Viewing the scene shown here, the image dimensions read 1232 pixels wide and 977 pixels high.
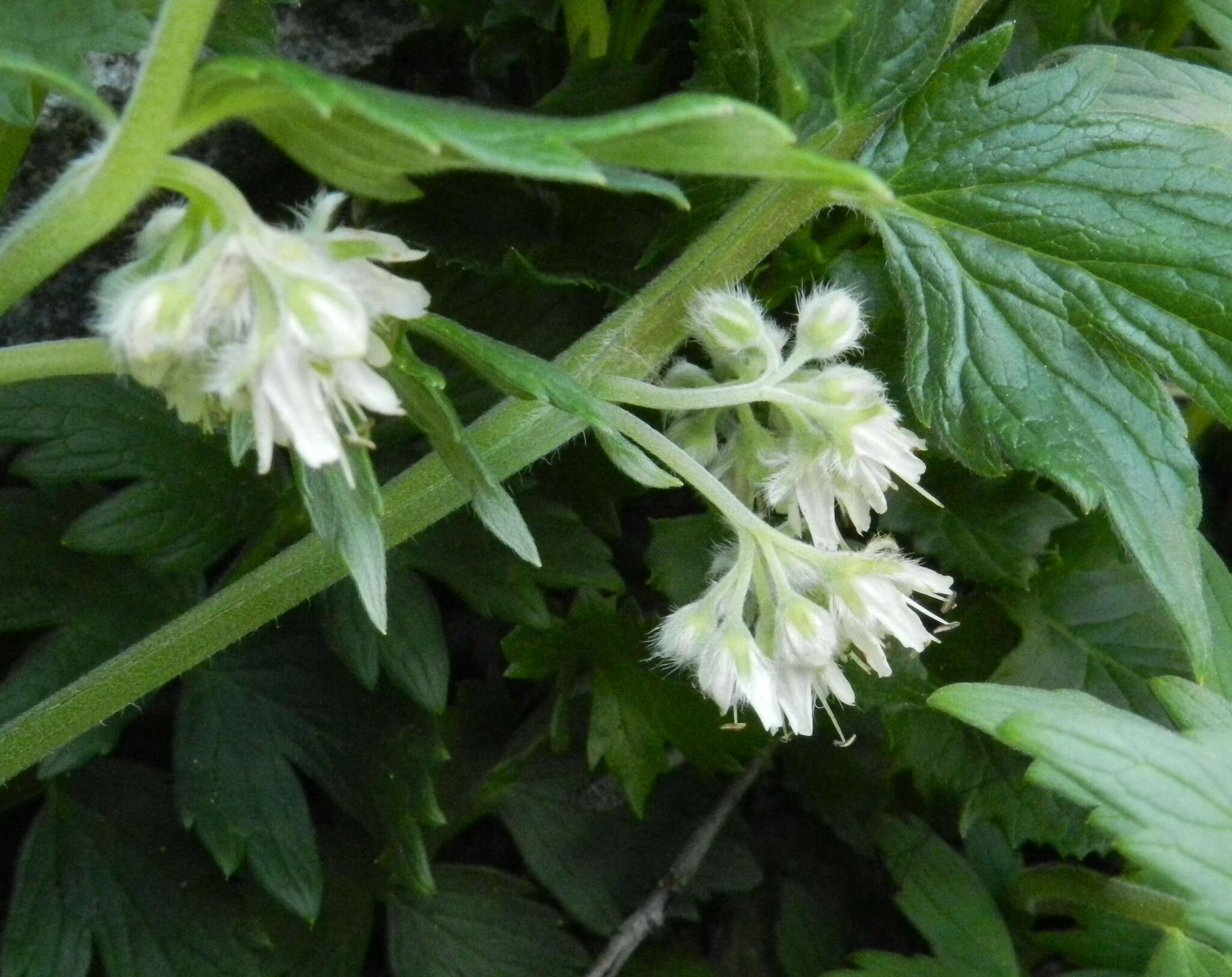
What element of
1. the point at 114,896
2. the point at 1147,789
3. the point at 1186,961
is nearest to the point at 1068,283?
the point at 1147,789

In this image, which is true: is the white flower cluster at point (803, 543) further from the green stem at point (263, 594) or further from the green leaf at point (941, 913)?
the green leaf at point (941, 913)

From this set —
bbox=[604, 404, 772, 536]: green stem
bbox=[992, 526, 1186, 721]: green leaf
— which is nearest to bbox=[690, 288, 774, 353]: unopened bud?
bbox=[604, 404, 772, 536]: green stem

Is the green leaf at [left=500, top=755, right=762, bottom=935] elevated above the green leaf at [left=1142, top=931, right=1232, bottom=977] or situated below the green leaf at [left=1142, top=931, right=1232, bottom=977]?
below

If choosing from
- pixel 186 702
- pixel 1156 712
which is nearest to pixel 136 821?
pixel 186 702

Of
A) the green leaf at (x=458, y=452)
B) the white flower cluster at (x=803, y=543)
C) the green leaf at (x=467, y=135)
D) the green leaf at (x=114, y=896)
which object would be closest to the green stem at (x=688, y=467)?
the white flower cluster at (x=803, y=543)

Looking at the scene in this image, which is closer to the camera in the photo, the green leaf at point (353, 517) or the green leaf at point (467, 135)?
the green leaf at point (467, 135)

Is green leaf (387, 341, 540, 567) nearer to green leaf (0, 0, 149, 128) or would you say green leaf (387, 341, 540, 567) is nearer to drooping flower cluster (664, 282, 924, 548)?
drooping flower cluster (664, 282, 924, 548)

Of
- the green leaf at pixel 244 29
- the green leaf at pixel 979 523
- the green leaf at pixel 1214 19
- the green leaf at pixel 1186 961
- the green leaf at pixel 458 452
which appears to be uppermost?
the green leaf at pixel 244 29
